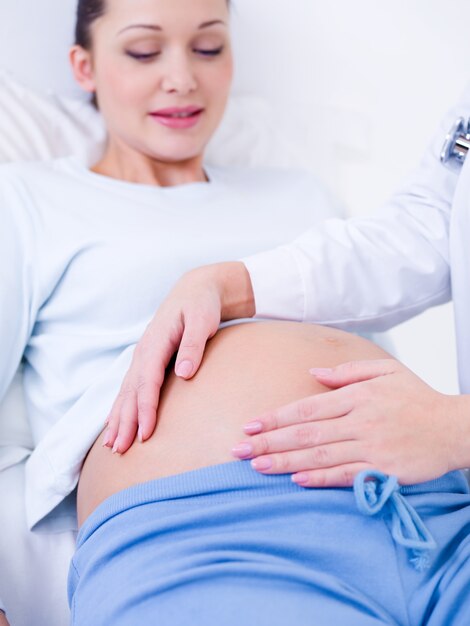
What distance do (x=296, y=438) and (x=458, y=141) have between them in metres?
0.52

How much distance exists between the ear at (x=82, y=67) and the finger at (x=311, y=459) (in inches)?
38.6

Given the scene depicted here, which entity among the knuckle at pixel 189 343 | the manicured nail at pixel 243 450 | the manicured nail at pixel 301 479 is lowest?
the manicured nail at pixel 301 479

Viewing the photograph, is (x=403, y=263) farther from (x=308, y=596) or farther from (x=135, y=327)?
(x=308, y=596)

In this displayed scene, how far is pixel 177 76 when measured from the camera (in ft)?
4.61

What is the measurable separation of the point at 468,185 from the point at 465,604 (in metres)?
0.59

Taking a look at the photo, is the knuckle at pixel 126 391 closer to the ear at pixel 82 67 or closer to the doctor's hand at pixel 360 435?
the doctor's hand at pixel 360 435

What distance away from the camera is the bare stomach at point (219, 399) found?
3.01ft

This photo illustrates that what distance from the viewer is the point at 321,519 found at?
83cm

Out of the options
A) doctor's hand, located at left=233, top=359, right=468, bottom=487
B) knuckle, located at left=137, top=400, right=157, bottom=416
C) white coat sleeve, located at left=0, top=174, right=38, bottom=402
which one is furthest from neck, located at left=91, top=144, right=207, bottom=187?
doctor's hand, located at left=233, top=359, right=468, bottom=487

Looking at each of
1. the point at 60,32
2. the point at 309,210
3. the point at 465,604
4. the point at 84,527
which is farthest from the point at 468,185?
the point at 60,32

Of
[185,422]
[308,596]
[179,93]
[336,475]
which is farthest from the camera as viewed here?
[179,93]

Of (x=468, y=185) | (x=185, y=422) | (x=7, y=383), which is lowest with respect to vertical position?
(x=7, y=383)

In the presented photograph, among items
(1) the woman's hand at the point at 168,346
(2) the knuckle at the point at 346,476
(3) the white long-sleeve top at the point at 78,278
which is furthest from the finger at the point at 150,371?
(2) the knuckle at the point at 346,476

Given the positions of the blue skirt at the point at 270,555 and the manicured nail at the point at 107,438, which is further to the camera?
the manicured nail at the point at 107,438
